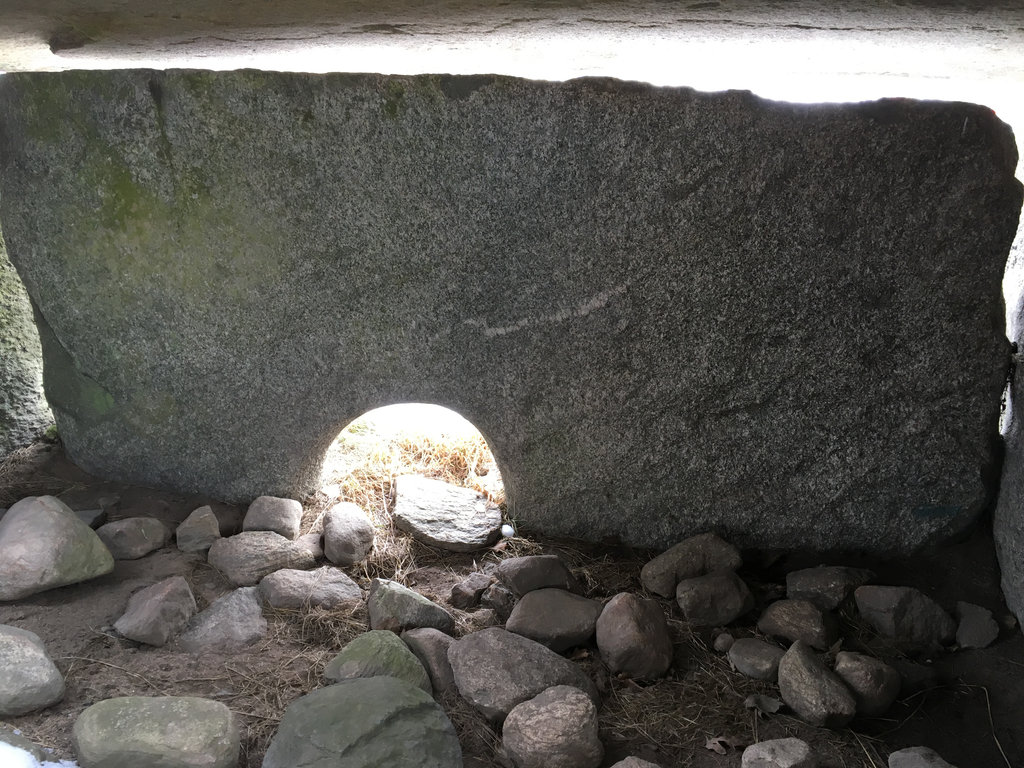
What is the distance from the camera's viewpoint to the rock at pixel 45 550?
2281 millimetres

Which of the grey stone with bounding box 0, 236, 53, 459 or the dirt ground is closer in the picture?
the dirt ground

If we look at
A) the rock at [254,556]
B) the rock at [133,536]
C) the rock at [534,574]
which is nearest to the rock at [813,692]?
the rock at [534,574]

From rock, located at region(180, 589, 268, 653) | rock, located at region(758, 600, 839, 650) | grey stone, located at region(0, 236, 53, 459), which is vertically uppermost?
grey stone, located at region(0, 236, 53, 459)

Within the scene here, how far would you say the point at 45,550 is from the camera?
7.58 feet

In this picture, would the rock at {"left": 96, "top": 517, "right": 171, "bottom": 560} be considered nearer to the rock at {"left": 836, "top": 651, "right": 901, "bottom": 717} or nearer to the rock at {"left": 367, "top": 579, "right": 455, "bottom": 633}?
the rock at {"left": 367, "top": 579, "right": 455, "bottom": 633}

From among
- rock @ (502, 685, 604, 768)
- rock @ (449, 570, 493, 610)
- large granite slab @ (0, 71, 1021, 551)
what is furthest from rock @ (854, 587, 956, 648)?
rock @ (449, 570, 493, 610)

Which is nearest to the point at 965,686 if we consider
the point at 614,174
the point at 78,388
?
the point at 614,174

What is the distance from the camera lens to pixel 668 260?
7.52 ft

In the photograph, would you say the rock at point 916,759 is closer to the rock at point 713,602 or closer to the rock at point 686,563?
the rock at point 713,602

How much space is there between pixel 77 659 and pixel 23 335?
58.4 inches

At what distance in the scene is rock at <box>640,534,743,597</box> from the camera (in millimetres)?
2430

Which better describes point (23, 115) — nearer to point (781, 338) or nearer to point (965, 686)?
point (781, 338)

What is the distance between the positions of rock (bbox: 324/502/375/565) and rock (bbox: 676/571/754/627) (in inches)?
38.7

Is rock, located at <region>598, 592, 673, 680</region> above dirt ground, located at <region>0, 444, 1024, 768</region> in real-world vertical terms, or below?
above
